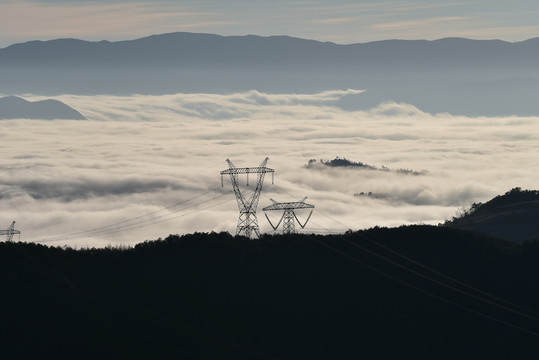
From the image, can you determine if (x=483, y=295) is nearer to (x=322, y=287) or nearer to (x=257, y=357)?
(x=322, y=287)

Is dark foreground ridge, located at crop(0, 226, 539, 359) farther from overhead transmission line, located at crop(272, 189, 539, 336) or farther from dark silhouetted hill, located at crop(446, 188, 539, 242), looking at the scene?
dark silhouetted hill, located at crop(446, 188, 539, 242)

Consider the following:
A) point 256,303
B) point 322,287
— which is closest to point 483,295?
point 322,287

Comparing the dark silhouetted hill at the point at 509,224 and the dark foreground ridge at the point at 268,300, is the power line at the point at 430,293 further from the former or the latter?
the dark silhouetted hill at the point at 509,224

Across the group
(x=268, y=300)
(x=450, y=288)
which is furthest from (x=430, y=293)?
(x=268, y=300)

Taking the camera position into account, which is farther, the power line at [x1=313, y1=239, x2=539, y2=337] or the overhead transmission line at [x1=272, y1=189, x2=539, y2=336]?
the overhead transmission line at [x1=272, y1=189, x2=539, y2=336]

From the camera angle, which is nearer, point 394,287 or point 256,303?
point 256,303

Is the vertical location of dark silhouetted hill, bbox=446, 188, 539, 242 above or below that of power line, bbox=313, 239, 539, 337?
above

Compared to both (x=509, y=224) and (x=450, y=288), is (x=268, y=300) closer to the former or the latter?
(x=450, y=288)

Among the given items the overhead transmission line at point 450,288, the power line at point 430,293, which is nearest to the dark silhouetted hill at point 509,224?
the overhead transmission line at point 450,288

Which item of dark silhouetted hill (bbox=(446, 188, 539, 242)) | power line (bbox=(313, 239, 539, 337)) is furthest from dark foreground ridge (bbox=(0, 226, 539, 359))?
dark silhouetted hill (bbox=(446, 188, 539, 242))
